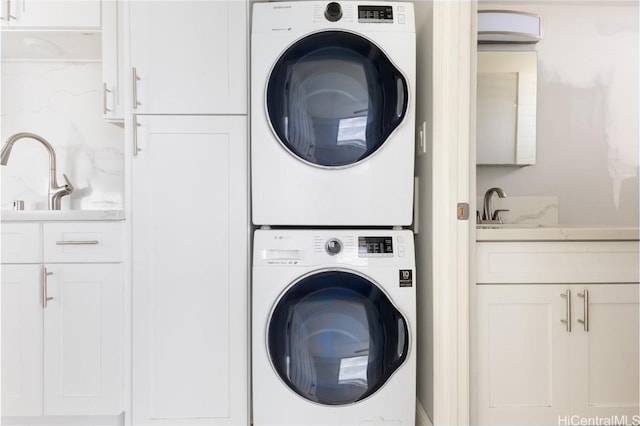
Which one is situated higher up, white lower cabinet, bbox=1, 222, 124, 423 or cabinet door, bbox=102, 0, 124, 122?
cabinet door, bbox=102, 0, 124, 122

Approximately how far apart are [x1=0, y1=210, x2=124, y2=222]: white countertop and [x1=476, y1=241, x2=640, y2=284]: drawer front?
4.44ft

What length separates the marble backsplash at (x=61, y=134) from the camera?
2.15 meters

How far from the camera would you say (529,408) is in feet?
4.44

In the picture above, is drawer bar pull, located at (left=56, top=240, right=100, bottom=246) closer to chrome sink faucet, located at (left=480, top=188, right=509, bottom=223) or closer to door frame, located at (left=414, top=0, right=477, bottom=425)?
door frame, located at (left=414, top=0, right=477, bottom=425)

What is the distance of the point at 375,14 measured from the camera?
1.57m

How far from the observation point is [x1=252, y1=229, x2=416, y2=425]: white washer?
5.00ft

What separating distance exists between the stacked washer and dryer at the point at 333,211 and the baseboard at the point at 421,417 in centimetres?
8

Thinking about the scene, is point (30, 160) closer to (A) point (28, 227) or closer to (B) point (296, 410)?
(A) point (28, 227)

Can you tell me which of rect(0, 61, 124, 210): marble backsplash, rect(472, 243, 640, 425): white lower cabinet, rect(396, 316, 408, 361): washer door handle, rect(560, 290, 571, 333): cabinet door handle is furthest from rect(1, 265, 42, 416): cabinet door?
rect(560, 290, 571, 333): cabinet door handle

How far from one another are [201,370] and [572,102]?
2130 mm

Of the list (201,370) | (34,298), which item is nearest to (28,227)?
(34,298)

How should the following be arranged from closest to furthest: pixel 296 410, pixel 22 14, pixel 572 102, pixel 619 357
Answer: pixel 619 357
pixel 296 410
pixel 22 14
pixel 572 102

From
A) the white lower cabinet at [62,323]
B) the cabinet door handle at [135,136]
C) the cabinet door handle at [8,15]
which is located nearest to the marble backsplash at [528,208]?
the cabinet door handle at [135,136]

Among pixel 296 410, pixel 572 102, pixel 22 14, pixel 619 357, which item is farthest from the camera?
pixel 572 102
